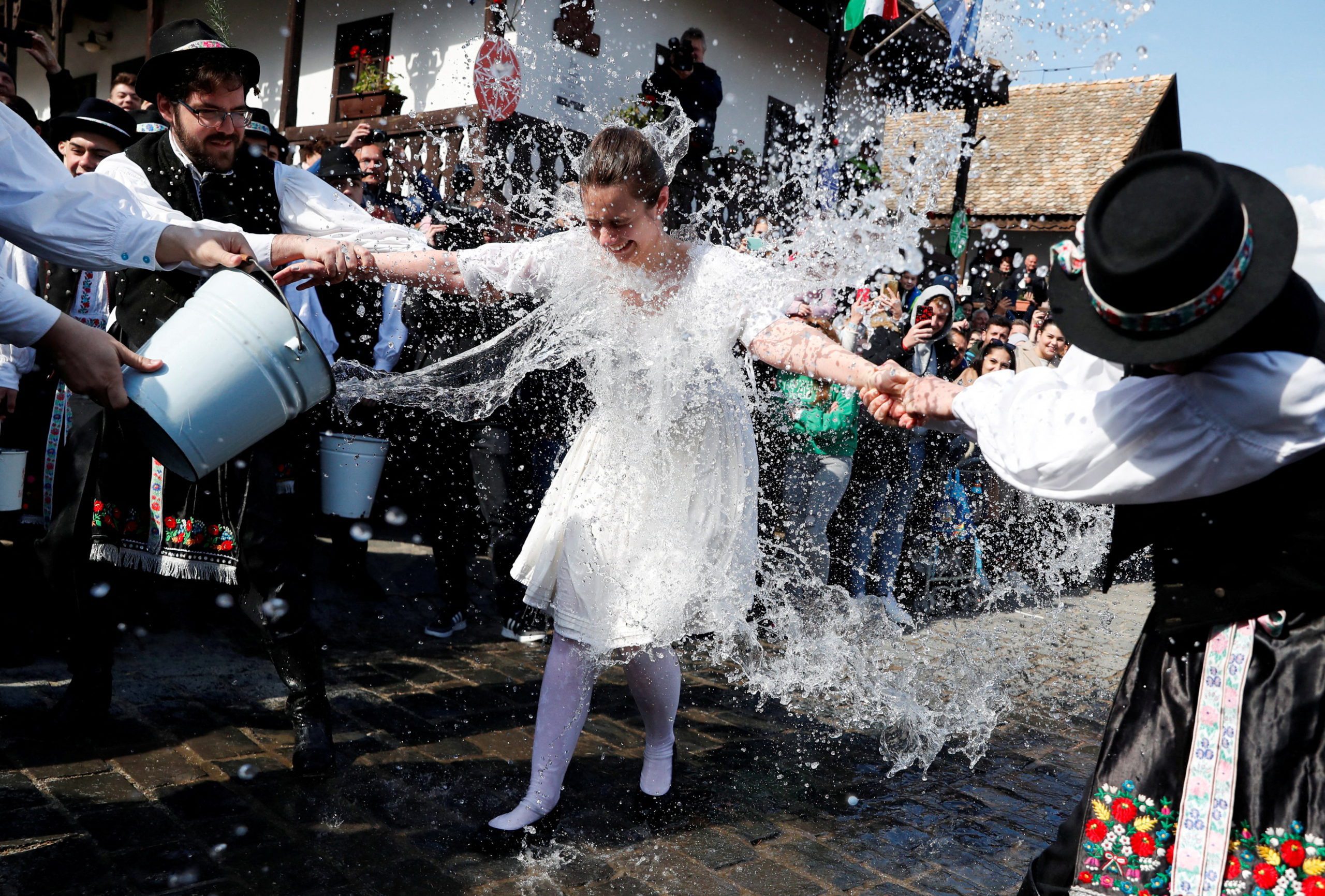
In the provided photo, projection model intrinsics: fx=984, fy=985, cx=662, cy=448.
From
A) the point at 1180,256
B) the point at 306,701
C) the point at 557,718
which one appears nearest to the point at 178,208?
the point at 306,701

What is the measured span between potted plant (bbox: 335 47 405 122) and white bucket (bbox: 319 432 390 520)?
7.46 meters

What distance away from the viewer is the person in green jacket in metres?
6.29

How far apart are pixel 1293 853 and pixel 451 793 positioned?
98.3 inches

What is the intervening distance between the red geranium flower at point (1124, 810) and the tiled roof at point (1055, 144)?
2207cm

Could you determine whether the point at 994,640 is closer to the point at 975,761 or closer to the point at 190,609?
the point at 975,761

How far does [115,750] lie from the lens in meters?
→ 3.44

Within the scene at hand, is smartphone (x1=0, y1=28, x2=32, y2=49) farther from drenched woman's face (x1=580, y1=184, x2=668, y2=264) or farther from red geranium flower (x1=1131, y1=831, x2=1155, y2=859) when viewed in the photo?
red geranium flower (x1=1131, y1=831, x2=1155, y2=859)

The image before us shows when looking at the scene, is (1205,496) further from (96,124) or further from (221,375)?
(96,124)

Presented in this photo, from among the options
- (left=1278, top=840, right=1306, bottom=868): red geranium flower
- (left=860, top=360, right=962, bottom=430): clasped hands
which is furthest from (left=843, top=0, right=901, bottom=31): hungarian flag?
(left=1278, top=840, right=1306, bottom=868): red geranium flower

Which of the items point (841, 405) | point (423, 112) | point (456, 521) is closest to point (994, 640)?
point (841, 405)

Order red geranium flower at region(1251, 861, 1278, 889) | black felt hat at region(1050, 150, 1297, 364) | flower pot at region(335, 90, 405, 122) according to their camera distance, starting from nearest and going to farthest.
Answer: black felt hat at region(1050, 150, 1297, 364) → red geranium flower at region(1251, 861, 1278, 889) → flower pot at region(335, 90, 405, 122)

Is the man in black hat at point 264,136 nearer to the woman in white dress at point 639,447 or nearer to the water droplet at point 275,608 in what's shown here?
the water droplet at point 275,608

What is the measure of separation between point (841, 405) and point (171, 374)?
4.41m

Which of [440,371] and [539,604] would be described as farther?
[440,371]
